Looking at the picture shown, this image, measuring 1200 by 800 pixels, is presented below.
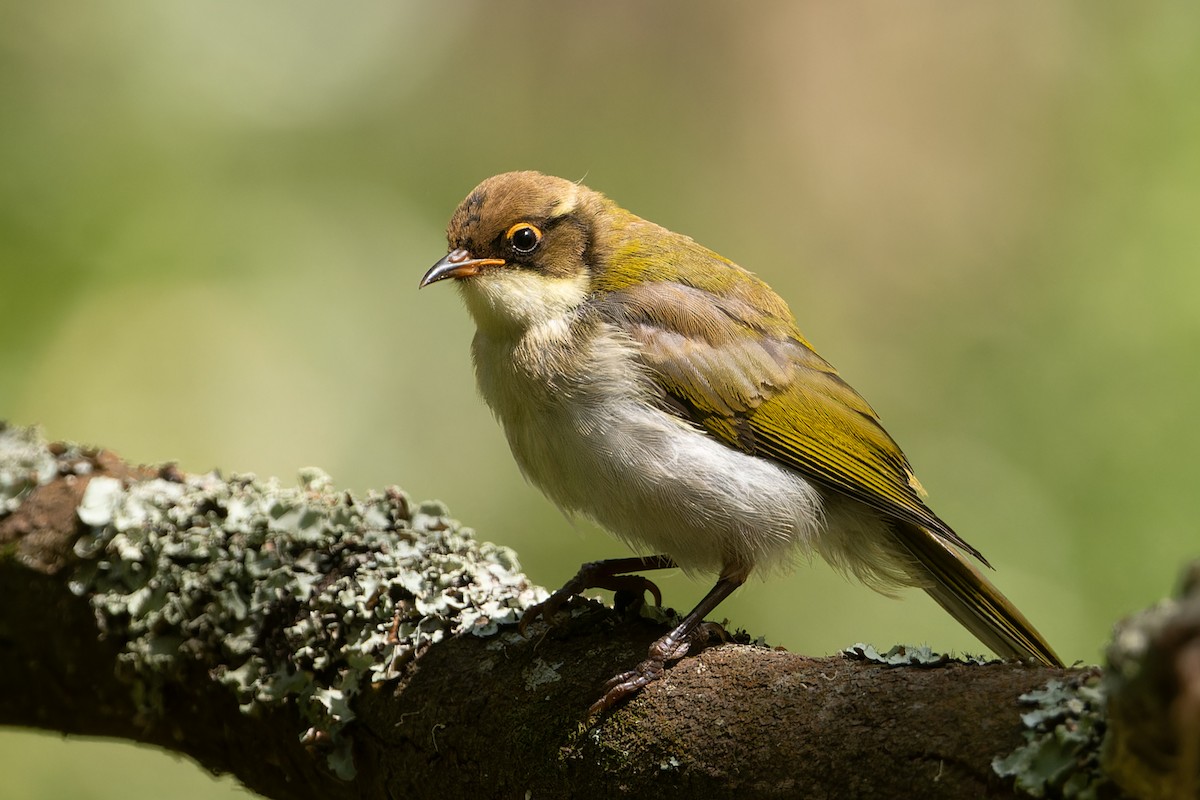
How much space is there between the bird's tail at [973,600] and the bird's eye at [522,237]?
1.68 m

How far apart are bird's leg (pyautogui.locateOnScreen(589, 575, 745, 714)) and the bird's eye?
5.11 ft

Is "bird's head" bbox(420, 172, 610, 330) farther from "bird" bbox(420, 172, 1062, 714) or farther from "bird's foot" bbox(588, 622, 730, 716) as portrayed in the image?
"bird's foot" bbox(588, 622, 730, 716)

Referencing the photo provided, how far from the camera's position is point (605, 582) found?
10.9 ft

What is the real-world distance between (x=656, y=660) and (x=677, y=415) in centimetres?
106

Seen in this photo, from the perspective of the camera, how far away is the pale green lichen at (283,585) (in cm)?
299

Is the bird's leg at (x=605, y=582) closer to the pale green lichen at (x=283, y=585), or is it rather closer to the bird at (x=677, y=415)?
the bird at (x=677, y=415)

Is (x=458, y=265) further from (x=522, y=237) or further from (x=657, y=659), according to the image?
(x=657, y=659)

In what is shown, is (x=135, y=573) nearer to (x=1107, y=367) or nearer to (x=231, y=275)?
(x=231, y=275)

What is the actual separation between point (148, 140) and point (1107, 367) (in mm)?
5896

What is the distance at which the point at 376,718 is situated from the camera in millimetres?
2844

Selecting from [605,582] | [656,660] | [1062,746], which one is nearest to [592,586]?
[605,582]

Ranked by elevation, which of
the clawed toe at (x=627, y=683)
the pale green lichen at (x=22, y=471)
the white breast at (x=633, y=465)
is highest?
the white breast at (x=633, y=465)

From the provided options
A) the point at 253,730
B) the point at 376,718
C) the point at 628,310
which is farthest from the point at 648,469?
the point at 253,730

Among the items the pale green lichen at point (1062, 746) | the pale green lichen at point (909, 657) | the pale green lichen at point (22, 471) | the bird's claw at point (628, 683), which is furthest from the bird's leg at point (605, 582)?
the pale green lichen at point (22, 471)
